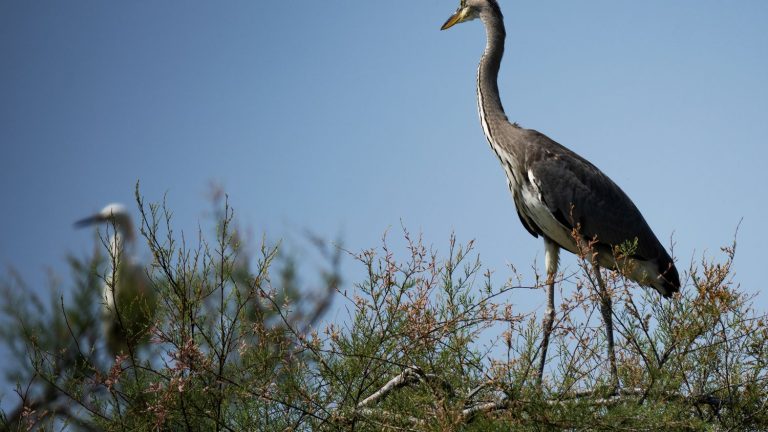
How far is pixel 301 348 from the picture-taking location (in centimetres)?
303

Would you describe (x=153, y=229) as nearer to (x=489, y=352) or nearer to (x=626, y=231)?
(x=489, y=352)

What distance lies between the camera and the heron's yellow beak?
6625 millimetres

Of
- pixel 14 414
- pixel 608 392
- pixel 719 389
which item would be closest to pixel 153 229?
pixel 608 392

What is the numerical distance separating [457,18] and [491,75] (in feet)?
2.54

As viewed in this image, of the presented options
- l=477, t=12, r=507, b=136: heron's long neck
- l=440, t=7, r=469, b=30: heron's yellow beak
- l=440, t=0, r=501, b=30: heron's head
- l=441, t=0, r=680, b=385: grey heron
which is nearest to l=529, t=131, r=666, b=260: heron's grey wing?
l=441, t=0, r=680, b=385: grey heron

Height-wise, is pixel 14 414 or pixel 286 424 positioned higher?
pixel 14 414

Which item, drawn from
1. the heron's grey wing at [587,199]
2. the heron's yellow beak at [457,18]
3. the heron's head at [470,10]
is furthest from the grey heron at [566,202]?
the heron's yellow beak at [457,18]

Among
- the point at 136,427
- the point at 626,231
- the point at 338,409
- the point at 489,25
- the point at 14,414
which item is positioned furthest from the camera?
the point at 489,25

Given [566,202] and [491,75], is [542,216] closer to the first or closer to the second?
[566,202]

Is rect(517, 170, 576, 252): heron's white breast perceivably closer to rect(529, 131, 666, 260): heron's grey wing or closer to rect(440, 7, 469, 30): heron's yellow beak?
rect(529, 131, 666, 260): heron's grey wing

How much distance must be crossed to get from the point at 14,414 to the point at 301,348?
277cm

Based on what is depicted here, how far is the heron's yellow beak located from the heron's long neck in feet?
0.81

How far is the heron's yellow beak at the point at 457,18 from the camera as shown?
662 cm

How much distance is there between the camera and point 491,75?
611 cm
